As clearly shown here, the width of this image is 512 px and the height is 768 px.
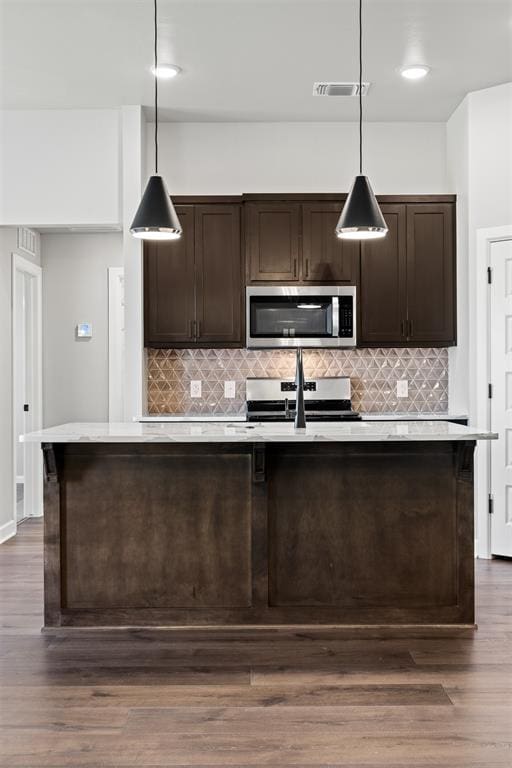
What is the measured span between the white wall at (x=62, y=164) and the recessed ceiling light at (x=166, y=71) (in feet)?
2.64

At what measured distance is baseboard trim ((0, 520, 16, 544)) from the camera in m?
5.50

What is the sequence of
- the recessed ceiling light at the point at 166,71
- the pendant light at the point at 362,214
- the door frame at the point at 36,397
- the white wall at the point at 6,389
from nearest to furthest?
the pendant light at the point at 362,214
the recessed ceiling light at the point at 166,71
the white wall at the point at 6,389
the door frame at the point at 36,397

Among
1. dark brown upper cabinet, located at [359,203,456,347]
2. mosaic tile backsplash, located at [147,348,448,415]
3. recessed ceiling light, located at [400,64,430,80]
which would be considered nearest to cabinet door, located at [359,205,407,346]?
dark brown upper cabinet, located at [359,203,456,347]

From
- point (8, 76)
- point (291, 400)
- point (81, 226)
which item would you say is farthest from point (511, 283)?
point (8, 76)

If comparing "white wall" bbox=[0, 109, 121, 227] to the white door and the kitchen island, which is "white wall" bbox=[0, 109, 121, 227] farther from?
the white door

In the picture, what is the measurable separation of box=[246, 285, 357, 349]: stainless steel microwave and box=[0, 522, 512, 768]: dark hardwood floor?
2.32 metres

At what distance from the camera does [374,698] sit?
272 cm

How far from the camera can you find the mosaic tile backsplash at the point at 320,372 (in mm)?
5629

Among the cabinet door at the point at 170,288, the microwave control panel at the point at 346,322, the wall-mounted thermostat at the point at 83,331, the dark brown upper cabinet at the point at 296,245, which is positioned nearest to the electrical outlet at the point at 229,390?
the cabinet door at the point at 170,288

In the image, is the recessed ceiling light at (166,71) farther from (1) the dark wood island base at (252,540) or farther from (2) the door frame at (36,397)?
(1) the dark wood island base at (252,540)

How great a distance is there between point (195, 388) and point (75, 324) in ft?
6.12

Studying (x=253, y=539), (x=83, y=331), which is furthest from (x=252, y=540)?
(x=83, y=331)

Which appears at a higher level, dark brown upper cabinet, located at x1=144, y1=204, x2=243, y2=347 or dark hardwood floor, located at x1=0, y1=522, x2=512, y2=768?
dark brown upper cabinet, located at x1=144, y1=204, x2=243, y2=347

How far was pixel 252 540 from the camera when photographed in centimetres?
345
